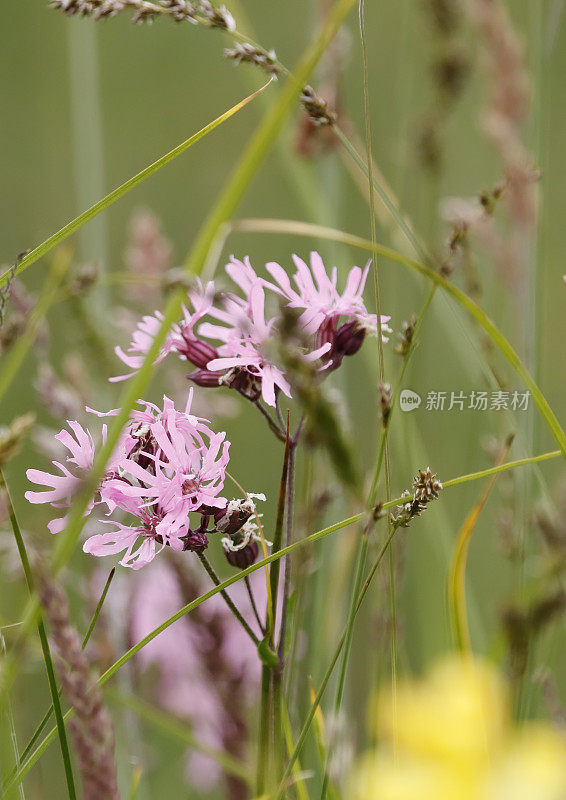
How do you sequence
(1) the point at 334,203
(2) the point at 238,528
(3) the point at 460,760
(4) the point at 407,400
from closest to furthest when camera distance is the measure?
(3) the point at 460,760 < (2) the point at 238,528 < (4) the point at 407,400 < (1) the point at 334,203

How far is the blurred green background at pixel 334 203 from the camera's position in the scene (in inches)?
23.8

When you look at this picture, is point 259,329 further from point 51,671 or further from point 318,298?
point 51,671

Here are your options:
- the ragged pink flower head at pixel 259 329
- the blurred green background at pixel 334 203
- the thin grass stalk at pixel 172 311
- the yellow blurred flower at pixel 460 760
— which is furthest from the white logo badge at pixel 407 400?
the yellow blurred flower at pixel 460 760

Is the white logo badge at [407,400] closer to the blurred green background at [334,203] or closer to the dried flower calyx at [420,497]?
the blurred green background at [334,203]

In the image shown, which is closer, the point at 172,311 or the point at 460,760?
the point at 460,760

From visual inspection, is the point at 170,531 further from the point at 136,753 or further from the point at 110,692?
the point at 136,753

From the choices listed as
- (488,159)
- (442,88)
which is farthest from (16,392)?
(442,88)

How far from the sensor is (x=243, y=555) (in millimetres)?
391

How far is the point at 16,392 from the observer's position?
1.74m

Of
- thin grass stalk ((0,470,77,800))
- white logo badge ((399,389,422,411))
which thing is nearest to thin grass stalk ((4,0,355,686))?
thin grass stalk ((0,470,77,800))

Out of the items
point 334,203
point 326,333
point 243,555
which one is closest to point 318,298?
point 326,333

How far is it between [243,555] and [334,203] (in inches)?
19.9

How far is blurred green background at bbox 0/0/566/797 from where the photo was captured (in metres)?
0.60

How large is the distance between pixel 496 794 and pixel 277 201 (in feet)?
7.03
